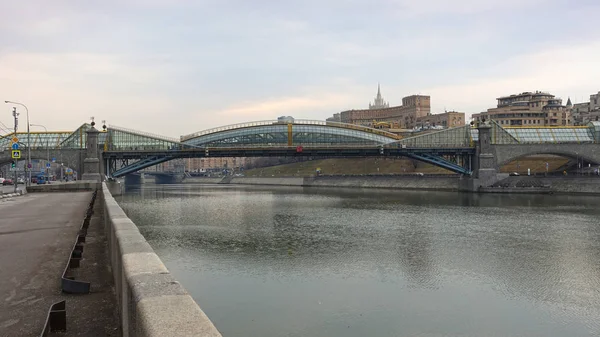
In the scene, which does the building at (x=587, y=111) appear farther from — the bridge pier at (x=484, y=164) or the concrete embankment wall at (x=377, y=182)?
the bridge pier at (x=484, y=164)

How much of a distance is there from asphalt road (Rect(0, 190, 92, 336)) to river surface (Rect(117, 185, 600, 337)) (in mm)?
4902

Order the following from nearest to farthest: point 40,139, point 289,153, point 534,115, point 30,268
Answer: point 30,268 → point 40,139 → point 289,153 → point 534,115

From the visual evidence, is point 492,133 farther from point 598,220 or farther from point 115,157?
point 115,157

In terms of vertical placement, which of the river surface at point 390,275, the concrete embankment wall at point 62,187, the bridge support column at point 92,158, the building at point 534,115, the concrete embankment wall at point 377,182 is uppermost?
the building at point 534,115

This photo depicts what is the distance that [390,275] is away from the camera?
2128 centimetres

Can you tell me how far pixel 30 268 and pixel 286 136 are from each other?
260 ft

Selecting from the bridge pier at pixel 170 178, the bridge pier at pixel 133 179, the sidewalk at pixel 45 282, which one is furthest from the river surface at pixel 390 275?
the bridge pier at pixel 170 178

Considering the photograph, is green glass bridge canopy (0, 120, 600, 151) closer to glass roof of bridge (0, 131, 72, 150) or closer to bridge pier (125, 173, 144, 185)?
glass roof of bridge (0, 131, 72, 150)

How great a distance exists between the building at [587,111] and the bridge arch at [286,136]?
9550cm

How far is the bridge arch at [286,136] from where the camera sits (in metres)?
89.3

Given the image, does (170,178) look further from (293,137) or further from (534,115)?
(534,115)

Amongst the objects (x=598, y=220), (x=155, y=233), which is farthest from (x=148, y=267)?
(x=598, y=220)

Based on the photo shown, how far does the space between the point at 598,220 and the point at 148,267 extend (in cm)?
4366

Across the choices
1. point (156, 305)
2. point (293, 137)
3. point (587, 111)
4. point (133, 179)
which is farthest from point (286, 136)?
point (587, 111)
